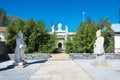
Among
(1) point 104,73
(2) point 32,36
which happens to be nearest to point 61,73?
(1) point 104,73

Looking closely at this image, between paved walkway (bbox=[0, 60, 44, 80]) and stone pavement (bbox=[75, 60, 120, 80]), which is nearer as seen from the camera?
stone pavement (bbox=[75, 60, 120, 80])

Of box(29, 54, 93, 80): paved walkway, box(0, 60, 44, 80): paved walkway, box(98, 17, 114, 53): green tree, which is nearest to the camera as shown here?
box(29, 54, 93, 80): paved walkway

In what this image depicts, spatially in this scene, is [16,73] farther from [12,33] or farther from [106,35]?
[106,35]

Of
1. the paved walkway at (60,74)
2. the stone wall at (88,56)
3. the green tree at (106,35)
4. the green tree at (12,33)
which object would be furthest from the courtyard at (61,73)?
the green tree at (106,35)

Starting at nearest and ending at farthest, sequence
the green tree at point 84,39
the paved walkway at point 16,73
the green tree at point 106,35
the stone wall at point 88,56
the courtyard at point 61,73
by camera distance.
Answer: the courtyard at point 61,73 < the paved walkway at point 16,73 < the stone wall at point 88,56 < the green tree at point 84,39 < the green tree at point 106,35

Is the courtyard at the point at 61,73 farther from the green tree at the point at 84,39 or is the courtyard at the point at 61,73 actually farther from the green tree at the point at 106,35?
the green tree at the point at 106,35

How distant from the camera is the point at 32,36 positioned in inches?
979

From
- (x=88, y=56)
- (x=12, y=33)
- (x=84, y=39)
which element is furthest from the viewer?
(x=12, y=33)

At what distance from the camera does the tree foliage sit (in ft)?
81.2

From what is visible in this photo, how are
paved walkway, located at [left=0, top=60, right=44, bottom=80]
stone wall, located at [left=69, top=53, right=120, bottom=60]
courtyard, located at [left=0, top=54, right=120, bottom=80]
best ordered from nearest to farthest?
courtyard, located at [left=0, top=54, right=120, bottom=80]
paved walkway, located at [left=0, top=60, right=44, bottom=80]
stone wall, located at [left=69, top=53, right=120, bottom=60]

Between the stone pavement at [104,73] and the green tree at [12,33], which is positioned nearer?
the stone pavement at [104,73]

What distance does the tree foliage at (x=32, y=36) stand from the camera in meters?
24.8

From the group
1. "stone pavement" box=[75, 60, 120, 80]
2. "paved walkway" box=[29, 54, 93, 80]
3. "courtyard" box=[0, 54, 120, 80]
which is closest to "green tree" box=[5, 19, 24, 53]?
"courtyard" box=[0, 54, 120, 80]

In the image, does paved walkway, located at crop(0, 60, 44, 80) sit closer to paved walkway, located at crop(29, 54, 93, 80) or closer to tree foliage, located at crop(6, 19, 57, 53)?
paved walkway, located at crop(29, 54, 93, 80)
